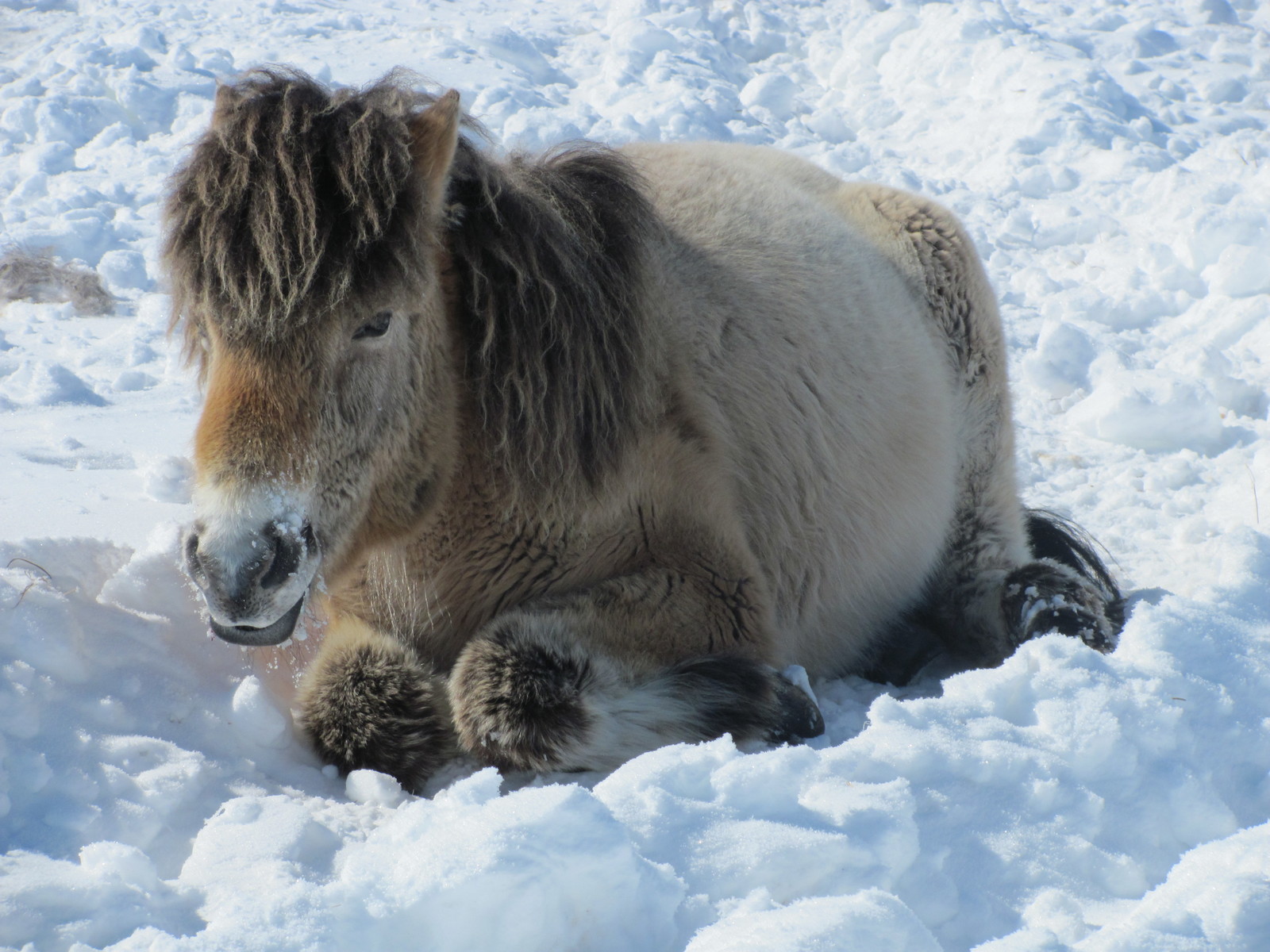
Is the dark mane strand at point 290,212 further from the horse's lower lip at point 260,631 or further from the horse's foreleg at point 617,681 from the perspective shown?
the horse's foreleg at point 617,681

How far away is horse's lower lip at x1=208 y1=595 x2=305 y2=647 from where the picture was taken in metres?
2.85

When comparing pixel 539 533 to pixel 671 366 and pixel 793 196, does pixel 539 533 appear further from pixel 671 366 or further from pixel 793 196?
pixel 793 196

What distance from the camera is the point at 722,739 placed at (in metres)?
2.68

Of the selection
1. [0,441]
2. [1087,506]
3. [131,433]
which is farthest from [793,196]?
[0,441]

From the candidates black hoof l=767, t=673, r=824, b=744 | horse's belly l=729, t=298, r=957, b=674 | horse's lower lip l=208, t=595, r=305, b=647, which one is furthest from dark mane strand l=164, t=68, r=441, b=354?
black hoof l=767, t=673, r=824, b=744

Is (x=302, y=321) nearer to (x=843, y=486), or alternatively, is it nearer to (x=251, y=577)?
(x=251, y=577)

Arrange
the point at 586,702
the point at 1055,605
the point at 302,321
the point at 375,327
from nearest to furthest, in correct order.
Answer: the point at 302,321, the point at 375,327, the point at 586,702, the point at 1055,605

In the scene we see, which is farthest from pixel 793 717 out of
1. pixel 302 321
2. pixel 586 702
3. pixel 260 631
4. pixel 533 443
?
pixel 302 321

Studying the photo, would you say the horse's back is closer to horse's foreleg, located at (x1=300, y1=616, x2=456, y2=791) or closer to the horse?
the horse

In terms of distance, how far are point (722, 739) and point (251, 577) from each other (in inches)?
49.3

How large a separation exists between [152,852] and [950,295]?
4.19 meters

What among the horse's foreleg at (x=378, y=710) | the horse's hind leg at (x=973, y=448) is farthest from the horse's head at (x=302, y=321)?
the horse's hind leg at (x=973, y=448)

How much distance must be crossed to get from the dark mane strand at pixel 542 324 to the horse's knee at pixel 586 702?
0.56m

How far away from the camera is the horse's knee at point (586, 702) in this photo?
125 inches
